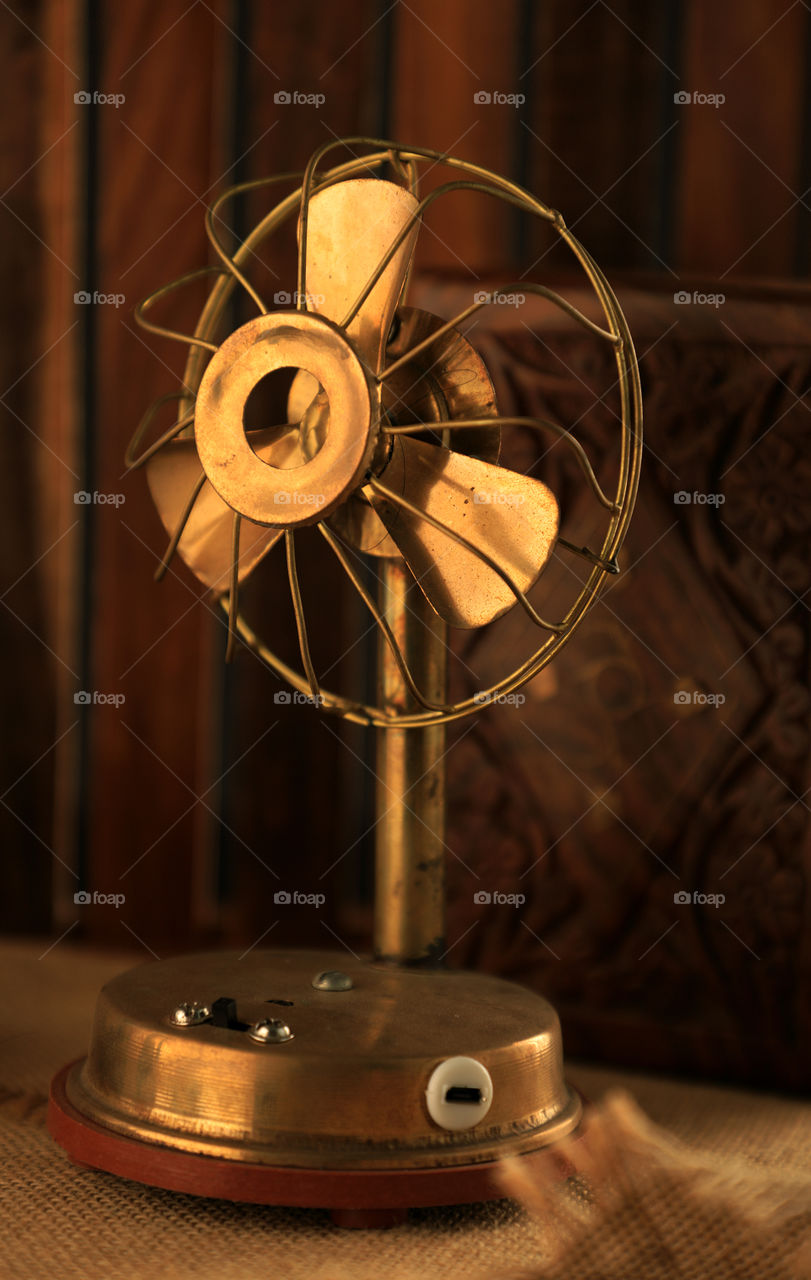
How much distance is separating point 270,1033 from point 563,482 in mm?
989

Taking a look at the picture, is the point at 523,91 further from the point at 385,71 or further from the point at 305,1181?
the point at 305,1181

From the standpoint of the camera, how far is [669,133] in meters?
2.47

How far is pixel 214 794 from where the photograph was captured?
2654 millimetres

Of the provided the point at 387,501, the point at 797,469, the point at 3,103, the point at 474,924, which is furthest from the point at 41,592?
the point at 797,469

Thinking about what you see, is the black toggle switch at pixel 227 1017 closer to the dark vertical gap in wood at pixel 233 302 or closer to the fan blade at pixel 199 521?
the fan blade at pixel 199 521

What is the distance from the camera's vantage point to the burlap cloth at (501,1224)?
1.44 metres

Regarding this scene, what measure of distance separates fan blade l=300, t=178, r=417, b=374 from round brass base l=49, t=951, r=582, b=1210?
2.39ft

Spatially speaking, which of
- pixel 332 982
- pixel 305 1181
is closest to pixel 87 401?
pixel 332 982

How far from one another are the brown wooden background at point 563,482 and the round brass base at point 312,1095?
532 mm

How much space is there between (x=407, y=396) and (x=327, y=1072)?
0.75 meters

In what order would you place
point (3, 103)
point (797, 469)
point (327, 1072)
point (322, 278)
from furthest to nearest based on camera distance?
1. point (3, 103)
2. point (797, 469)
3. point (322, 278)
4. point (327, 1072)

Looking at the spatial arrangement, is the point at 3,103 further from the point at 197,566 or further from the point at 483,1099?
the point at 483,1099

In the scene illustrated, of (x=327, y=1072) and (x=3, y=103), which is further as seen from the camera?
(x=3, y=103)

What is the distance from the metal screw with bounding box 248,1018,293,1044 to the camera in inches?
58.7
